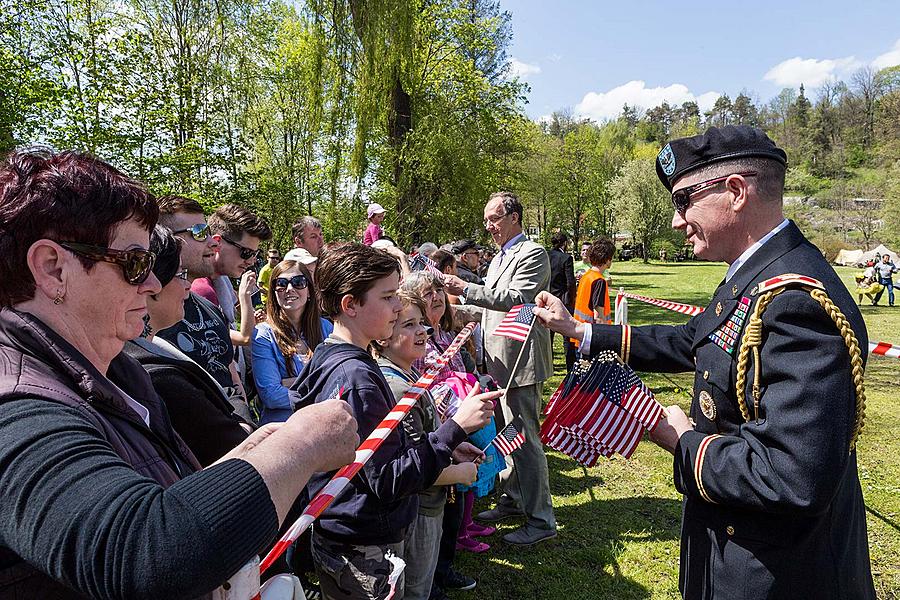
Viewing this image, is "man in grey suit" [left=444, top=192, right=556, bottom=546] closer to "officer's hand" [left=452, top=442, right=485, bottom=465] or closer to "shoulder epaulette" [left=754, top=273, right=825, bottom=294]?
"officer's hand" [left=452, top=442, right=485, bottom=465]

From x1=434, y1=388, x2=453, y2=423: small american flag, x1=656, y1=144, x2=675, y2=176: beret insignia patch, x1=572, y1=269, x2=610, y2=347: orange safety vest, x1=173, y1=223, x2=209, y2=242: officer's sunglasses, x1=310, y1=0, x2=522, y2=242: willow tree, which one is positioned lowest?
x1=434, y1=388, x2=453, y2=423: small american flag

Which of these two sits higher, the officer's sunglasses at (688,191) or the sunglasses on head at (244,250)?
the officer's sunglasses at (688,191)

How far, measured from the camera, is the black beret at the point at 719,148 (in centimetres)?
210

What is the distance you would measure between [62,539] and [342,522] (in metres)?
1.59

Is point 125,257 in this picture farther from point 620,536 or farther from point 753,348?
point 620,536

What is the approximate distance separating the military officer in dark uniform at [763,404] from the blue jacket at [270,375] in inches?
110

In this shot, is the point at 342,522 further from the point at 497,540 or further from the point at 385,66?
the point at 385,66

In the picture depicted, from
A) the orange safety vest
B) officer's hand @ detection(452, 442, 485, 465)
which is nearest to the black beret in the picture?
officer's hand @ detection(452, 442, 485, 465)

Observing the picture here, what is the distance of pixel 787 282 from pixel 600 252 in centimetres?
675

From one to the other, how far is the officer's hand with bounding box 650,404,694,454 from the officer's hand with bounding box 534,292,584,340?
73 cm

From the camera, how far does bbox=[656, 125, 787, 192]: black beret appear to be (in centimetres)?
210

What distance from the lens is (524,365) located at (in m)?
4.61

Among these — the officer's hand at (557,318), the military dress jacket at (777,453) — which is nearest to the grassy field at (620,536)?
the military dress jacket at (777,453)

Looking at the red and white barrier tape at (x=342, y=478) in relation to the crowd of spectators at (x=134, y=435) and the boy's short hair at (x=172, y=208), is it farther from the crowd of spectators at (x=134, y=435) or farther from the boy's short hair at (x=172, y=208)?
the boy's short hair at (x=172, y=208)
